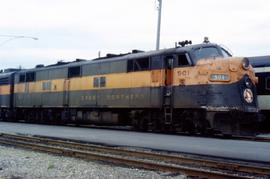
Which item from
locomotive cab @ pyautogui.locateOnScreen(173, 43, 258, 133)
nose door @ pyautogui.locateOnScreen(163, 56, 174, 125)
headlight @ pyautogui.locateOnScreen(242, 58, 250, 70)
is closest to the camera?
locomotive cab @ pyautogui.locateOnScreen(173, 43, 258, 133)

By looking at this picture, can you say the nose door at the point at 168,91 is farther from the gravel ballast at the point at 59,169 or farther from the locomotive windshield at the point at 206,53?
the gravel ballast at the point at 59,169

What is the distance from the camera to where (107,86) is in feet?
83.6

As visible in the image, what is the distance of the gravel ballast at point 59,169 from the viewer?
10820mm

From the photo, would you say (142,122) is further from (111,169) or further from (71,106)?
(111,169)

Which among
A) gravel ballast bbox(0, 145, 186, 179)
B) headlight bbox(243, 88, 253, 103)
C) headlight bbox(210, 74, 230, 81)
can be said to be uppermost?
headlight bbox(210, 74, 230, 81)

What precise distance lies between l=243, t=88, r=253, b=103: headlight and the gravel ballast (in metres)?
8.44

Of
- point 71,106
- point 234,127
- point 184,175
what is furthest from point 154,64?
point 184,175

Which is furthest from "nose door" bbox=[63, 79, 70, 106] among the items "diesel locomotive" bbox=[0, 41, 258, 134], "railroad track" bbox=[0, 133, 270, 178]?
"railroad track" bbox=[0, 133, 270, 178]

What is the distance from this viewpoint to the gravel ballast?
426 inches

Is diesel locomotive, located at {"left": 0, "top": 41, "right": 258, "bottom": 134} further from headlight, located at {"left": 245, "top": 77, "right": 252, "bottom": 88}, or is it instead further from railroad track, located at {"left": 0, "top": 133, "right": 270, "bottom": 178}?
railroad track, located at {"left": 0, "top": 133, "right": 270, "bottom": 178}

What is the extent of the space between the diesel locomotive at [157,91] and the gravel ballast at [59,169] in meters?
7.56

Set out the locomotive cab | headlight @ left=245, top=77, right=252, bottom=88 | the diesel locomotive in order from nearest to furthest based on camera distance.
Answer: the locomotive cab
the diesel locomotive
headlight @ left=245, top=77, right=252, bottom=88

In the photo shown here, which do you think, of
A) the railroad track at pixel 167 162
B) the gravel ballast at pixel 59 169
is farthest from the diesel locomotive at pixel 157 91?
the gravel ballast at pixel 59 169

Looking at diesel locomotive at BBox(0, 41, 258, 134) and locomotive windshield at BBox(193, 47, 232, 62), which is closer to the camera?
diesel locomotive at BBox(0, 41, 258, 134)
